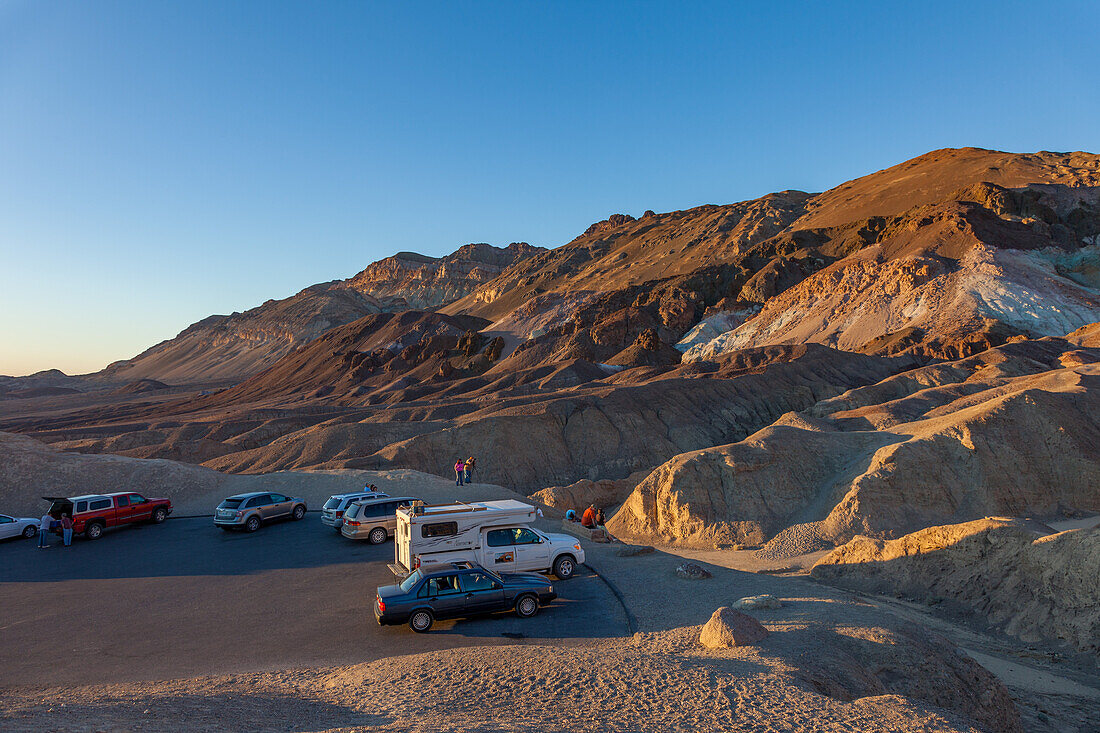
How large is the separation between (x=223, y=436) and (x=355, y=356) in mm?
50798

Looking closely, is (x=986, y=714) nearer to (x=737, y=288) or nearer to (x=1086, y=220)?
(x=737, y=288)

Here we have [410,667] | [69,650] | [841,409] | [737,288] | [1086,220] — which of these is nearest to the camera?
[410,667]

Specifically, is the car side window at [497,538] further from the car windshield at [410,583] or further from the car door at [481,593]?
the car windshield at [410,583]

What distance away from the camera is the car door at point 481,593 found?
14047mm

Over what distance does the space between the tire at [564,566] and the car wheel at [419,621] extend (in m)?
4.18

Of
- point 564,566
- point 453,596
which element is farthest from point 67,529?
point 564,566

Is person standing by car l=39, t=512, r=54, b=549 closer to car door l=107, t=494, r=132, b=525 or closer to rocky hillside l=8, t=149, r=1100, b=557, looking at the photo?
car door l=107, t=494, r=132, b=525

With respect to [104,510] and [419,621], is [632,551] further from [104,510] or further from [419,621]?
[104,510]

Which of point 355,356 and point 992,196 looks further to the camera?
point 355,356

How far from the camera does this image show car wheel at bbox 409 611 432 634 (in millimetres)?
13716

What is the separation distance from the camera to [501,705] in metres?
9.61

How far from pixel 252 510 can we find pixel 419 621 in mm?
13680

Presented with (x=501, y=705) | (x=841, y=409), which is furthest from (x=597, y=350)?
(x=501, y=705)

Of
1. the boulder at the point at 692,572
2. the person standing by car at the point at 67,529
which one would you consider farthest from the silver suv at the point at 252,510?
the boulder at the point at 692,572
